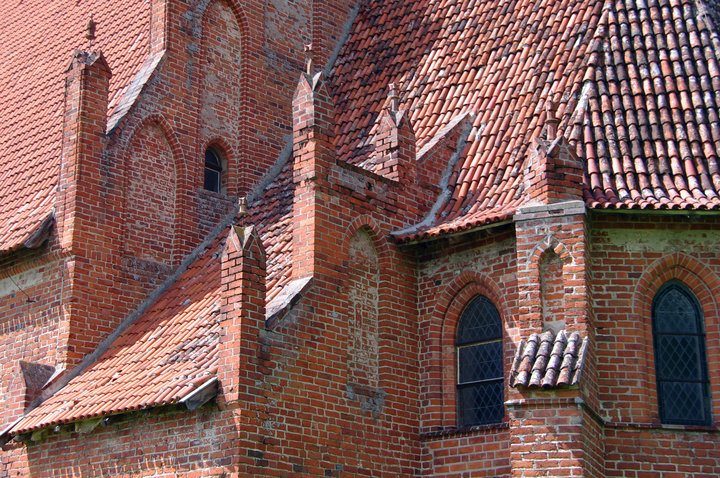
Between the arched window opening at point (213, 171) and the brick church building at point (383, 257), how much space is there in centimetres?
4

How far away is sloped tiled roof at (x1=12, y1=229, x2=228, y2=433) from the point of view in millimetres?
12172

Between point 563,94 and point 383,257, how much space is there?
3.42 metres

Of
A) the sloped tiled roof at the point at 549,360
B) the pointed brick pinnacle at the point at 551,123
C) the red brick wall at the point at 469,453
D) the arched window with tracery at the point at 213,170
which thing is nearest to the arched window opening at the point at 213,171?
the arched window with tracery at the point at 213,170

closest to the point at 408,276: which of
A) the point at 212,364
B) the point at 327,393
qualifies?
the point at 327,393

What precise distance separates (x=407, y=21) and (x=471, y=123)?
3.85 m

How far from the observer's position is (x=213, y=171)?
17.0 m

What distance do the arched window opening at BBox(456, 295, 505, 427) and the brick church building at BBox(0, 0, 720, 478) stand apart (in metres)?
0.04

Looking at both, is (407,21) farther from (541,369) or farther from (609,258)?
(541,369)

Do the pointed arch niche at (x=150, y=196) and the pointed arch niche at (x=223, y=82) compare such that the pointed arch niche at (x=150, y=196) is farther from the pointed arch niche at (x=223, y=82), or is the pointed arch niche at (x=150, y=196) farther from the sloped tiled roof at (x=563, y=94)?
the sloped tiled roof at (x=563, y=94)

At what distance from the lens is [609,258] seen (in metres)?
12.6

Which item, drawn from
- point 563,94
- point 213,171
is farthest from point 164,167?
point 563,94

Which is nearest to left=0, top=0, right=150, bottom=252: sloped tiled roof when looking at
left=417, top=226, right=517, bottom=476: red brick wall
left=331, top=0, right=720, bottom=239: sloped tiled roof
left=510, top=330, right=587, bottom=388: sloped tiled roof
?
left=331, top=0, right=720, bottom=239: sloped tiled roof

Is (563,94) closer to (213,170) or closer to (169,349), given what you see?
(213,170)

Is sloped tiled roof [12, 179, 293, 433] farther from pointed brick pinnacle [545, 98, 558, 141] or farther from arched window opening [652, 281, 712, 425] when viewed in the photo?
arched window opening [652, 281, 712, 425]
